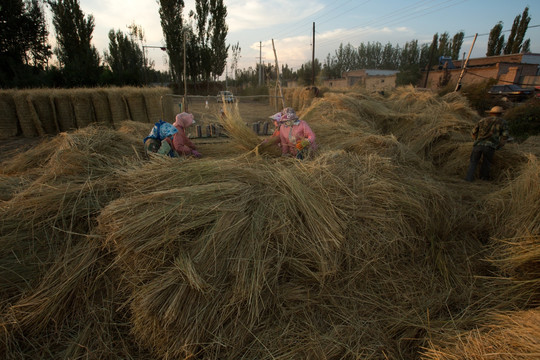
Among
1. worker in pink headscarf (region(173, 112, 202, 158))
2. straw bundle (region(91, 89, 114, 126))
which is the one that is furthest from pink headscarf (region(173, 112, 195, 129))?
straw bundle (region(91, 89, 114, 126))

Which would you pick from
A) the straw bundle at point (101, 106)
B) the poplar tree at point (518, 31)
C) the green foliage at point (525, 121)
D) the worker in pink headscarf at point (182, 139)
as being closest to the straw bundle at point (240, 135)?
the worker in pink headscarf at point (182, 139)

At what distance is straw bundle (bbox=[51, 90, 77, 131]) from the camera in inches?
313

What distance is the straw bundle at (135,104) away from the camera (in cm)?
852

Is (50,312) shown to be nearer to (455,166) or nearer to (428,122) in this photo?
(455,166)

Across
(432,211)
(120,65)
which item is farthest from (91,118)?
(120,65)

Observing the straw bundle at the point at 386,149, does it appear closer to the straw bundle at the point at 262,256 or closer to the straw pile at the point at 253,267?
the straw pile at the point at 253,267

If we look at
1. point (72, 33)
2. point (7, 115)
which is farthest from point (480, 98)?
point (72, 33)

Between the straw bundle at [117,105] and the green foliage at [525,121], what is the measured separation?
38.8 ft

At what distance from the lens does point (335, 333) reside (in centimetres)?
160

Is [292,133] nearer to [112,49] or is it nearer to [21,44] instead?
[21,44]

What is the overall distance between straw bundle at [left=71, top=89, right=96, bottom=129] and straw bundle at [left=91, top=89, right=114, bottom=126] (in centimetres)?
11

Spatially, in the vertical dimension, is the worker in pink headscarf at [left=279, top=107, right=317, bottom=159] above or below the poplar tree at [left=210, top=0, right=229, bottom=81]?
below

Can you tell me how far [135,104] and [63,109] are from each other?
2.03 meters

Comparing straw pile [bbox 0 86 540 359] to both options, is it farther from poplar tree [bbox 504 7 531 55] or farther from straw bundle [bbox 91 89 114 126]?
poplar tree [bbox 504 7 531 55]
